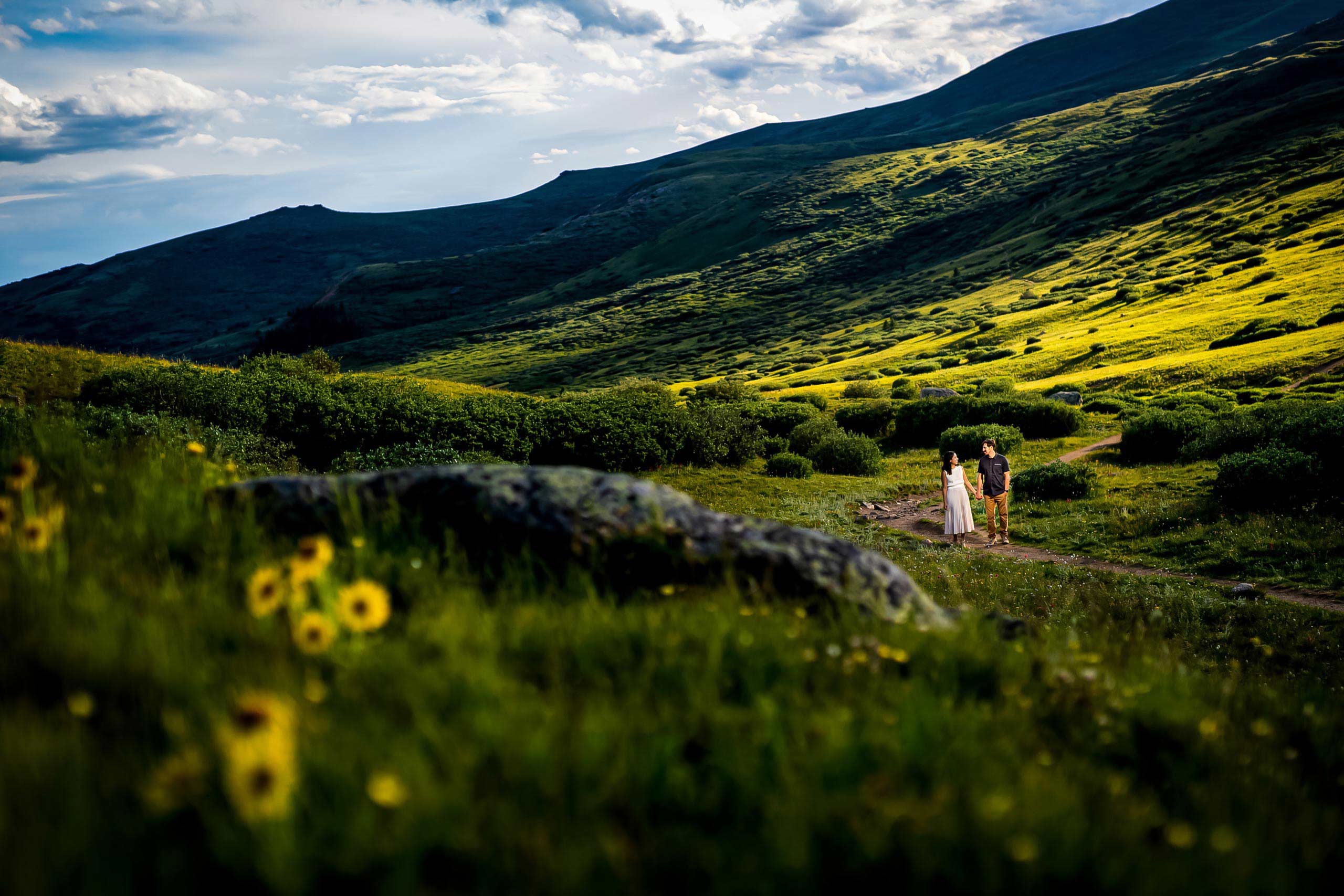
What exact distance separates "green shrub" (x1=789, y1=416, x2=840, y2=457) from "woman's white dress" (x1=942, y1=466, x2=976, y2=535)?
12242 mm

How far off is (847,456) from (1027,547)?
37.4 feet

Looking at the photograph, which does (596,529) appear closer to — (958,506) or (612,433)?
(958,506)

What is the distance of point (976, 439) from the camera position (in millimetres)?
27516

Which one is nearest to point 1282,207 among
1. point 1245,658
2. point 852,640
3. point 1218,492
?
point 1218,492

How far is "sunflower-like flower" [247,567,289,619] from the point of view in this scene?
2.45 m

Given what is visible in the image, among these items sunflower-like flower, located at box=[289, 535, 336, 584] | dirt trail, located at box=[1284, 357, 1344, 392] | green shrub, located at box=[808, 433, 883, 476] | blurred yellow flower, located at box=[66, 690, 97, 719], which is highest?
sunflower-like flower, located at box=[289, 535, 336, 584]

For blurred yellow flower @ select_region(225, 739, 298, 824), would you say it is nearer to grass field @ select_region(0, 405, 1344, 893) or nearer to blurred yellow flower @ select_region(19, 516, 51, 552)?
grass field @ select_region(0, 405, 1344, 893)

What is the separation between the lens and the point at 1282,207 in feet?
255

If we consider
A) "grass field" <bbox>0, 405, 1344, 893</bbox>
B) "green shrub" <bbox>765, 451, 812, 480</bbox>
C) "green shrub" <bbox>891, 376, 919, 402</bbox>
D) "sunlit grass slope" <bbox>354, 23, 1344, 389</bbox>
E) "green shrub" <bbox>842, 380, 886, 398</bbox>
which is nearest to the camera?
"grass field" <bbox>0, 405, 1344, 893</bbox>

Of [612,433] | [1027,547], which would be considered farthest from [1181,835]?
[612,433]

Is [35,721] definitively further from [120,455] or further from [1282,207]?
[1282,207]

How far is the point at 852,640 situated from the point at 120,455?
15.9 ft

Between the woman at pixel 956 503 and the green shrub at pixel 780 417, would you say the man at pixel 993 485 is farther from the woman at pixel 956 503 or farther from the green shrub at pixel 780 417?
the green shrub at pixel 780 417

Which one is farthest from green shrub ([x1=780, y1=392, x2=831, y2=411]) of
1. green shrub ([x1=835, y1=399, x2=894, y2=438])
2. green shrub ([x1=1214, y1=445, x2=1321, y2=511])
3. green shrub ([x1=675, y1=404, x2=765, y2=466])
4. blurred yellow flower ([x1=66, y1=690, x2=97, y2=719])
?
blurred yellow flower ([x1=66, y1=690, x2=97, y2=719])
